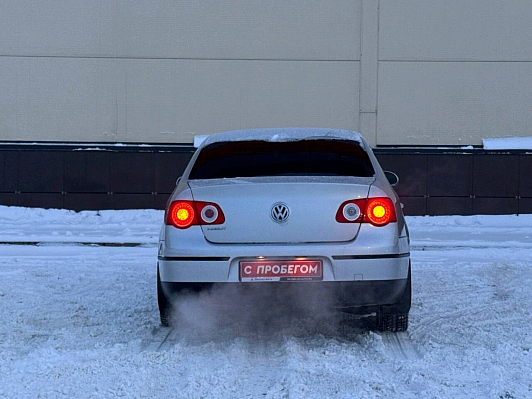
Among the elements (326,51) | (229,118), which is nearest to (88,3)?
(229,118)

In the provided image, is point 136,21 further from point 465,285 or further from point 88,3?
point 465,285

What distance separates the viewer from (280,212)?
5.34 metres

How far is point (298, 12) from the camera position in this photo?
664 inches

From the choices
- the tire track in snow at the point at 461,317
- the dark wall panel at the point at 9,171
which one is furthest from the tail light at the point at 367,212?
the dark wall panel at the point at 9,171

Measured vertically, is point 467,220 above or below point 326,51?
below

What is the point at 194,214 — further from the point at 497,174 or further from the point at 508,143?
the point at 508,143

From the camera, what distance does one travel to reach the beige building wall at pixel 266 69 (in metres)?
16.7

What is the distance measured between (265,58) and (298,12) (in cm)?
115

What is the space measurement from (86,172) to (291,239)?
11.9 m

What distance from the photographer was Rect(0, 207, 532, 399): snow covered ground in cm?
454

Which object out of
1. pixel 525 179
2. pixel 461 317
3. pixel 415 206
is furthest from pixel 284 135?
pixel 525 179

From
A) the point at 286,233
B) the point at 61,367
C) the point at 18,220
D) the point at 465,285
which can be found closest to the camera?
the point at 61,367

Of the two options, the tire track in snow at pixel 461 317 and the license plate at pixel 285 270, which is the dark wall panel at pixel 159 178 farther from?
the license plate at pixel 285 270

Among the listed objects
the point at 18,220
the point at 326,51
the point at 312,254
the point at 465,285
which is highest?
the point at 326,51
